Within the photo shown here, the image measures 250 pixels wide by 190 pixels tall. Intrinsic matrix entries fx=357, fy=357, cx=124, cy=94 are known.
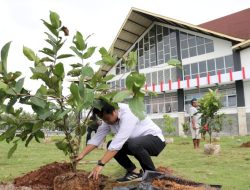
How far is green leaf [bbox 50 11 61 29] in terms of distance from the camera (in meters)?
3.76

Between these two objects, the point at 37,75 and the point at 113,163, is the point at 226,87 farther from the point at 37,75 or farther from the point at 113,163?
the point at 37,75

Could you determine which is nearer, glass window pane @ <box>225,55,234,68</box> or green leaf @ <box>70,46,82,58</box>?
green leaf @ <box>70,46,82,58</box>

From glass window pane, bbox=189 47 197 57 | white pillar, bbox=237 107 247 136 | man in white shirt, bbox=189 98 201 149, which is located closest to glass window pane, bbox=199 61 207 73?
glass window pane, bbox=189 47 197 57

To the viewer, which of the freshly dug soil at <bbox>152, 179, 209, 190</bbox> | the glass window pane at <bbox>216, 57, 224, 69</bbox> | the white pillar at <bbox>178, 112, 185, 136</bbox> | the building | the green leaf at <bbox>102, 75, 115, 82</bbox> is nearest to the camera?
the freshly dug soil at <bbox>152, 179, 209, 190</bbox>

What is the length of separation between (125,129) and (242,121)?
82.7 ft

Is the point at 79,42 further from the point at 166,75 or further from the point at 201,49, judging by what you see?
the point at 166,75

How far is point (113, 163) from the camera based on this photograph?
7281mm

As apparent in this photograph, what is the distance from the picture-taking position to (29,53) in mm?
3967

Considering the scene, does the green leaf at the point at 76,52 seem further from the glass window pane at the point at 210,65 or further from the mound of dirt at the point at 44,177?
the glass window pane at the point at 210,65

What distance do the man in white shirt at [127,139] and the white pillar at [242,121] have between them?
80.3 feet

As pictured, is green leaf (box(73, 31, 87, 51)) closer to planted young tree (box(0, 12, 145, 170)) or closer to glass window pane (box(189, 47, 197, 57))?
planted young tree (box(0, 12, 145, 170))

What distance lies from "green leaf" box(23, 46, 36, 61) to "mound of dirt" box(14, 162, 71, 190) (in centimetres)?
148

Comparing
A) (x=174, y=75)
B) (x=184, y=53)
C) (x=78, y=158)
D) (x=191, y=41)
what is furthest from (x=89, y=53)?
(x=174, y=75)

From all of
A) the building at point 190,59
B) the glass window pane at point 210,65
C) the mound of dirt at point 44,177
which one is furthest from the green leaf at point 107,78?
the glass window pane at point 210,65
